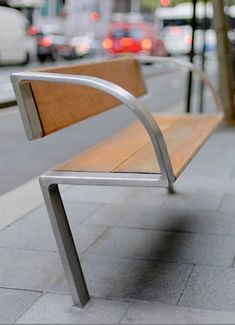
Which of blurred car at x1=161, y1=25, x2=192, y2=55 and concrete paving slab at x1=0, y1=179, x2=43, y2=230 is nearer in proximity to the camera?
concrete paving slab at x1=0, y1=179, x2=43, y2=230

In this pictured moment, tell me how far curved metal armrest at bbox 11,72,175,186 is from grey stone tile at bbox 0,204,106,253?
1.07 metres

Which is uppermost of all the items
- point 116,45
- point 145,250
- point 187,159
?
point 187,159

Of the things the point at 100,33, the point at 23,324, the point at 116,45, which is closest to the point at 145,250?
the point at 23,324

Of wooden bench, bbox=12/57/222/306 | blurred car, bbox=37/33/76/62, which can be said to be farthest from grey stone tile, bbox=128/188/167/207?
blurred car, bbox=37/33/76/62

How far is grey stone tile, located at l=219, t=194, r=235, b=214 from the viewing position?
4.63m

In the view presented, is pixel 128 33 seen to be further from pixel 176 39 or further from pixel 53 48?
pixel 176 39

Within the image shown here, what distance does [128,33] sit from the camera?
2567 cm

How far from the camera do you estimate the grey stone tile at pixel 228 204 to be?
463cm

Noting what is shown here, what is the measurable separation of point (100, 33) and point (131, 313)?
41048mm

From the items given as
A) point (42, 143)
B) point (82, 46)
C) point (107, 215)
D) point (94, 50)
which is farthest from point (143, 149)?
point (94, 50)

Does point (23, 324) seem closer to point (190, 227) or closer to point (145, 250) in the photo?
point (145, 250)

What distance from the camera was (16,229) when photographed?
4160mm

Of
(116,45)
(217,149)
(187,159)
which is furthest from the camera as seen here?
(116,45)

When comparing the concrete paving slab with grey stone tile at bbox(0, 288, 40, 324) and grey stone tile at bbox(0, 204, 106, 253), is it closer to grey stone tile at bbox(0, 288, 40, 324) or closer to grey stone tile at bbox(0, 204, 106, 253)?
grey stone tile at bbox(0, 204, 106, 253)
